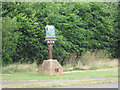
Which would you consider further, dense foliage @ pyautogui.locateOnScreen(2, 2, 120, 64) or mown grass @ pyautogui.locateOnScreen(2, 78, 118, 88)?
dense foliage @ pyautogui.locateOnScreen(2, 2, 120, 64)

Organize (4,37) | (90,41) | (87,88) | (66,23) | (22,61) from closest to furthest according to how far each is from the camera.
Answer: (87,88) < (4,37) < (22,61) < (66,23) < (90,41)

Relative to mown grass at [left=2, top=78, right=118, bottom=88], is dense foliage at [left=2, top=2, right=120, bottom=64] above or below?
above

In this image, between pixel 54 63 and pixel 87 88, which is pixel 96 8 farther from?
pixel 87 88

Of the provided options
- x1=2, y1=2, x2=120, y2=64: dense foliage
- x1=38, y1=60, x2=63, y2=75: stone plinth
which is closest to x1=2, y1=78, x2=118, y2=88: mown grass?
x1=38, y1=60, x2=63, y2=75: stone plinth

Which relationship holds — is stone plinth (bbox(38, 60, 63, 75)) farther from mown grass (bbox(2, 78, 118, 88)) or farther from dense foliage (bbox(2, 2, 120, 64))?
dense foliage (bbox(2, 2, 120, 64))

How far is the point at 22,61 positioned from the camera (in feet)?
59.4

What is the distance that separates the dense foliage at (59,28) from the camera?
1703cm

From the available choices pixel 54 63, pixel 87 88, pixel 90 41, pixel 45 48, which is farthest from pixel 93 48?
pixel 87 88

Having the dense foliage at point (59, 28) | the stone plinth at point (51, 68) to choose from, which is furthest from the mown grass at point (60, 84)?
the dense foliage at point (59, 28)

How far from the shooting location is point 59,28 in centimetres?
1959

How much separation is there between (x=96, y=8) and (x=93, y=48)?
3762 millimetres

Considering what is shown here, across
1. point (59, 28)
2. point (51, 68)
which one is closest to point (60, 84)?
point (51, 68)

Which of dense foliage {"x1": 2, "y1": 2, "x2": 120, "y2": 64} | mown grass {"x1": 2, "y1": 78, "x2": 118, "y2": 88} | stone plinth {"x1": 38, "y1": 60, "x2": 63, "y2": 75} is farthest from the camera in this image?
dense foliage {"x1": 2, "y1": 2, "x2": 120, "y2": 64}

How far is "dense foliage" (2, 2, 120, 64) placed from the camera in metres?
17.0
